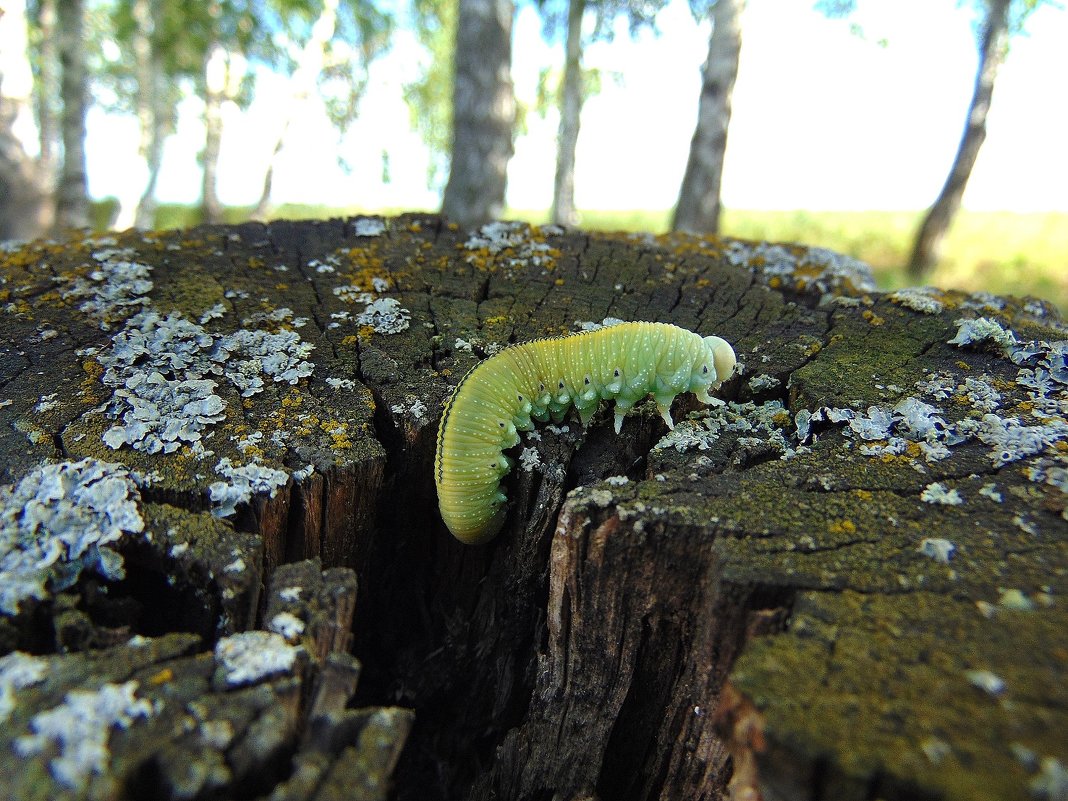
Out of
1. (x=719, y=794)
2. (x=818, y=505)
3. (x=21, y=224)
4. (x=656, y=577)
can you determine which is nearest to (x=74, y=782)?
(x=656, y=577)

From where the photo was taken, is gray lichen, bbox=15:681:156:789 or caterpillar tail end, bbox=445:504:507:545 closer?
gray lichen, bbox=15:681:156:789

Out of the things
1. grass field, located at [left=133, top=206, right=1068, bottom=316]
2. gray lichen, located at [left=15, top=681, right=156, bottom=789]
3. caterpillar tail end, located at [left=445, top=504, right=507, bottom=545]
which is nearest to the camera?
gray lichen, located at [left=15, top=681, right=156, bottom=789]

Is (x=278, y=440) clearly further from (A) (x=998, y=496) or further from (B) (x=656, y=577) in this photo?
(A) (x=998, y=496)

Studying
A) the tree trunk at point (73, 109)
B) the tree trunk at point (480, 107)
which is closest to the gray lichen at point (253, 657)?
the tree trunk at point (480, 107)

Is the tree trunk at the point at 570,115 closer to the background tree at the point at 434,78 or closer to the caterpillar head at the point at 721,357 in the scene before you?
the background tree at the point at 434,78

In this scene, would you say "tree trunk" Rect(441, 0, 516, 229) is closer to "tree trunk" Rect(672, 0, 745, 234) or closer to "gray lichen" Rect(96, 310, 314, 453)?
"tree trunk" Rect(672, 0, 745, 234)

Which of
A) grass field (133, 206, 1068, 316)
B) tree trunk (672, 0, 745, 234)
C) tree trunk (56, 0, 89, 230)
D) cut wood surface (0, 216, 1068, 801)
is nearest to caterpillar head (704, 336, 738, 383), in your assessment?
cut wood surface (0, 216, 1068, 801)

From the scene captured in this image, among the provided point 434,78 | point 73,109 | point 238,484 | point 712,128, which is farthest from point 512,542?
point 434,78
